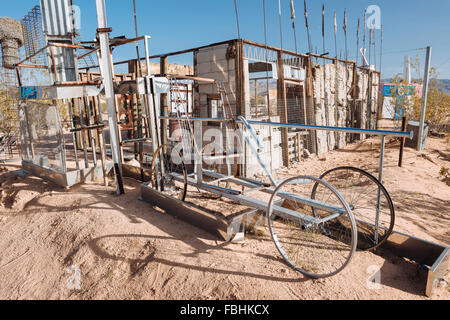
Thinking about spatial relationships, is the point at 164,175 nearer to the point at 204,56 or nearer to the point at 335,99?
the point at 204,56

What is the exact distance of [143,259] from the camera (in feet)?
10.4

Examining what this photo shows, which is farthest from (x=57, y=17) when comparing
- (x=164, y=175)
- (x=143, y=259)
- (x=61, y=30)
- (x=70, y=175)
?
(x=143, y=259)

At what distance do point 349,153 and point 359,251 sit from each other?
9.62 meters

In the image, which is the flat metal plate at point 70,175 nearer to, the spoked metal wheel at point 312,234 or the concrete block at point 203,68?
the spoked metal wheel at point 312,234

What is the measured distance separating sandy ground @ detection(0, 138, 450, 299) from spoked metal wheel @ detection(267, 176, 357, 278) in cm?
15

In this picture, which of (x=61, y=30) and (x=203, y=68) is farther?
(x=203, y=68)

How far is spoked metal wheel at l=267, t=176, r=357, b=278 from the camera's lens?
2.81m

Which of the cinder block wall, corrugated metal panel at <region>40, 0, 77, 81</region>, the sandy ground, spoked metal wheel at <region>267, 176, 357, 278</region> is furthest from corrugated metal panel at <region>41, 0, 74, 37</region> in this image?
the cinder block wall

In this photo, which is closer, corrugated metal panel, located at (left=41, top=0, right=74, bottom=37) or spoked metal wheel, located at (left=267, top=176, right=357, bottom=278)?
spoked metal wheel, located at (left=267, top=176, right=357, bottom=278)

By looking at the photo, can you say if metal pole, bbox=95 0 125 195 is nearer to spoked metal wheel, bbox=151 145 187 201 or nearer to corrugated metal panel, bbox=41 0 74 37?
spoked metal wheel, bbox=151 145 187 201

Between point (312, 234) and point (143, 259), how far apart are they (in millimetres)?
1948

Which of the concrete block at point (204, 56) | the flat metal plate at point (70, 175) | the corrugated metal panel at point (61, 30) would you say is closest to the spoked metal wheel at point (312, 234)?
the flat metal plate at point (70, 175)

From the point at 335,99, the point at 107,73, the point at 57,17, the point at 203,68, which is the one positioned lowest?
the point at 335,99

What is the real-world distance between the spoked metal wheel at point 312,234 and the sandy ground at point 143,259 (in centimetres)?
15
